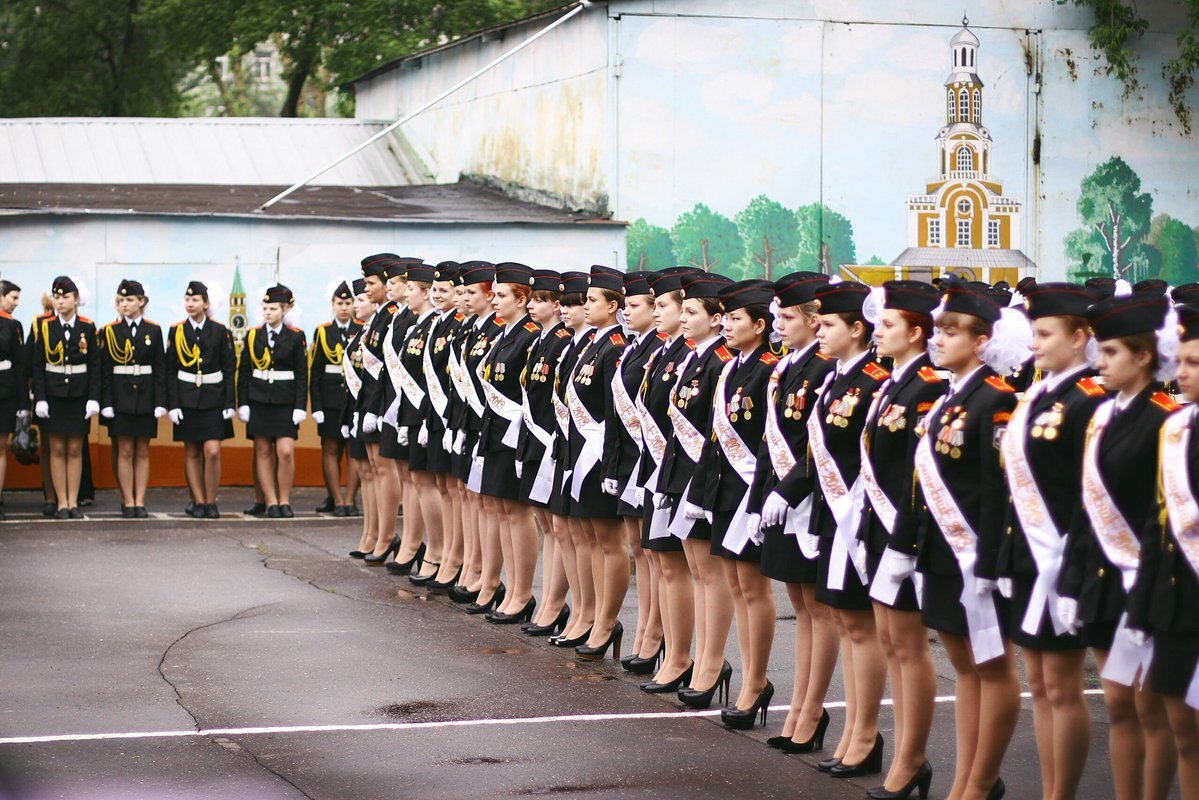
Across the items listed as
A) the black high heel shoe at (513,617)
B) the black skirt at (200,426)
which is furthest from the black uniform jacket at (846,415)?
the black skirt at (200,426)

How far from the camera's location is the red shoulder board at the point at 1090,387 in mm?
5801

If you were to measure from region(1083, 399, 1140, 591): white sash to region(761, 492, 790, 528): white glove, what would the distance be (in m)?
1.82

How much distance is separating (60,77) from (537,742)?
3322 cm

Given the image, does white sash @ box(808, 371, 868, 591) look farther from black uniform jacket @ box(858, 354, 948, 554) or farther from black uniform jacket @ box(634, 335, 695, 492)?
black uniform jacket @ box(634, 335, 695, 492)

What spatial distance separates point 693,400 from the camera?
27.3ft

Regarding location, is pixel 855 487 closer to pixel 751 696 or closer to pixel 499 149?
pixel 751 696

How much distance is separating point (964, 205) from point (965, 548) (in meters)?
14.4

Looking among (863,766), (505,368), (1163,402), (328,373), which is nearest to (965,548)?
(1163,402)

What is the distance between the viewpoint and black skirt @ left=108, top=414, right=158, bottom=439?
16.1 metres

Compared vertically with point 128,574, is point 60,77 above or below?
above

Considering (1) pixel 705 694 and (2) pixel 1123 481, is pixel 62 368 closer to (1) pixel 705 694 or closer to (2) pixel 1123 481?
(1) pixel 705 694

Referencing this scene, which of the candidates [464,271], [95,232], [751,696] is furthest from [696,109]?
[751,696]

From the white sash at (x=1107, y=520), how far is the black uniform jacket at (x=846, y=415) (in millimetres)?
1396

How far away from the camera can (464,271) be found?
11.5 meters
